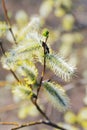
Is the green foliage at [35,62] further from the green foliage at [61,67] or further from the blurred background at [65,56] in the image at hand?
the blurred background at [65,56]

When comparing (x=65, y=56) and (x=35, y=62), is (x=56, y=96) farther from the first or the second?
(x=65, y=56)

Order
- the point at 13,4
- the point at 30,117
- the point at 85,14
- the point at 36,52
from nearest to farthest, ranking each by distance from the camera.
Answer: the point at 36,52 → the point at 30,117 → the point at 85,14 → the point at 13,4

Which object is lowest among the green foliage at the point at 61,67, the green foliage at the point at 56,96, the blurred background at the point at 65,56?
the blurred background at the point at 65,56

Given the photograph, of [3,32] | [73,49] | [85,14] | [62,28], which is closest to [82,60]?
[73,49]

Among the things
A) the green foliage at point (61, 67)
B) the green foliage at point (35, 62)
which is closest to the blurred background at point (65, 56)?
the green foliage at point (35, 62)

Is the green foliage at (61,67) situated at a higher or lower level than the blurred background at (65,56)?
higher

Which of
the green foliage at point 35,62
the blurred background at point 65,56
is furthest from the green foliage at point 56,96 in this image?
the blurred background at point 65,56

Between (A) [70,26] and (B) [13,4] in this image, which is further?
(B) [13,4]

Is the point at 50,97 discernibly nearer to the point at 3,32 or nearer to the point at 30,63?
the point at 30,63

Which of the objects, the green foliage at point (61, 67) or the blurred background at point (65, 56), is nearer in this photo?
the green foliage at point (61, 67)
